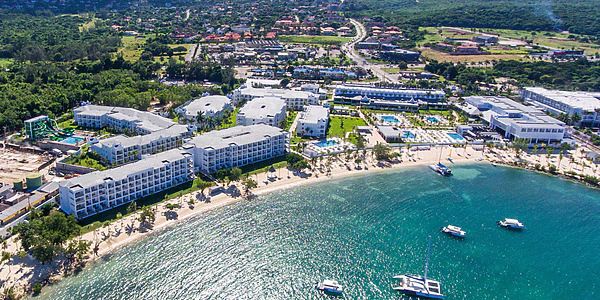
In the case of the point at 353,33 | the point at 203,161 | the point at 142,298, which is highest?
the point at 353,33

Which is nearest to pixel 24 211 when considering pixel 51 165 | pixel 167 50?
pixel 51 165

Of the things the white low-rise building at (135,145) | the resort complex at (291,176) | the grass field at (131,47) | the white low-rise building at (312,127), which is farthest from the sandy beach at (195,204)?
the grass field at (131,47)

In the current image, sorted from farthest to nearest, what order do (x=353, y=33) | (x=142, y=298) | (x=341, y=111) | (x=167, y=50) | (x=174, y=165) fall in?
1. (x=353, y=33)
2. (x=167, y=50)
3. (x=341, y=111)
4. (x=174, y=165)
5. (x=142, y=298)

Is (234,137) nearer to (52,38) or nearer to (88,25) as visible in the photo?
(52,38)

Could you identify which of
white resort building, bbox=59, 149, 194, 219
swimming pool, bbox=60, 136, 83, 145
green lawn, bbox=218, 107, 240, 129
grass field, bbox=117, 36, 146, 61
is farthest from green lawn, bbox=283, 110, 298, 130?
grass field, bbox=117, 36, 146, 61

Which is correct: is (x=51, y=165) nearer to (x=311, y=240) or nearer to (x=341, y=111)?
(x=311, y=240)
